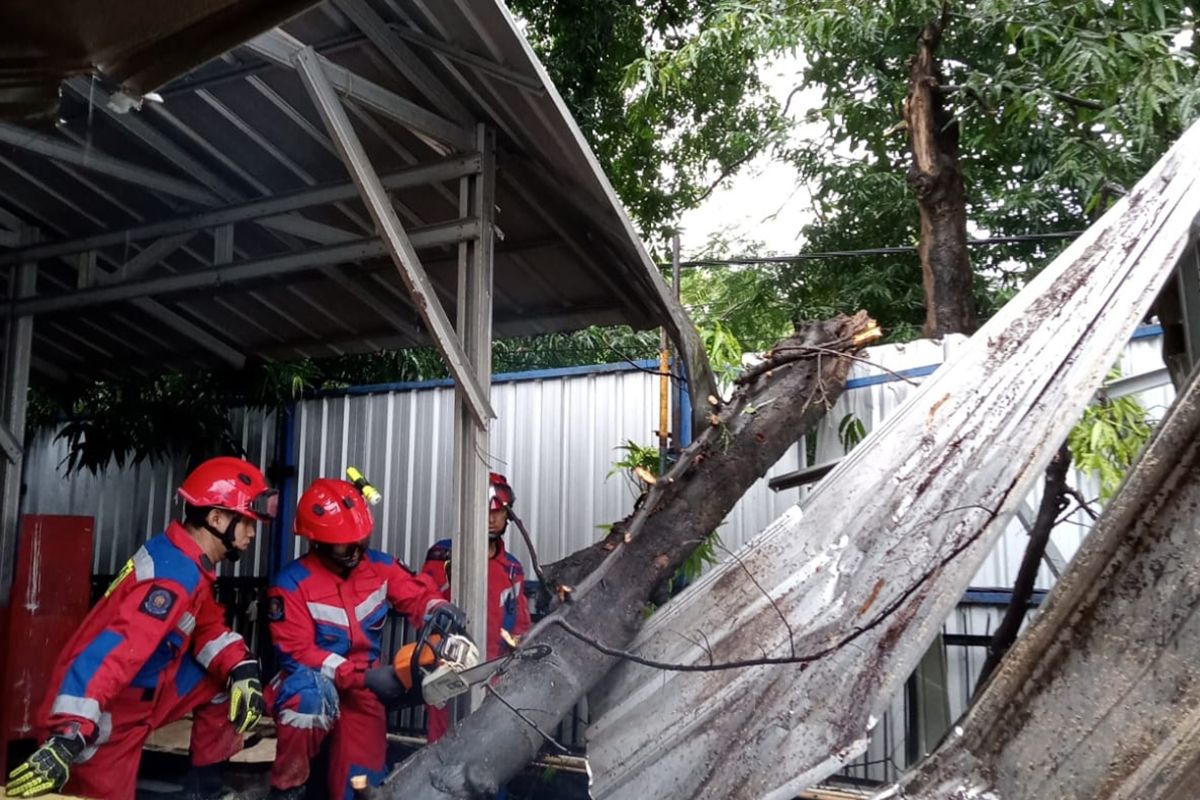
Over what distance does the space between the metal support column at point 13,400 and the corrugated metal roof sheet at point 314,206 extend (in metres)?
0.20

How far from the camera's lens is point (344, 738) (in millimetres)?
4668

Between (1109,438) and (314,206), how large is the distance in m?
4.42

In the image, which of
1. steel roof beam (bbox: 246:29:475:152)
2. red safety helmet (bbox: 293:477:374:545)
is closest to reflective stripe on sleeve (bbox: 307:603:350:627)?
red safety helmet (bbox: 293:477:374:545)

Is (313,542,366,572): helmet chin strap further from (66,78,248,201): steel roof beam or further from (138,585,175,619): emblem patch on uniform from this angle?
(66,78,248,201): steel roof beam

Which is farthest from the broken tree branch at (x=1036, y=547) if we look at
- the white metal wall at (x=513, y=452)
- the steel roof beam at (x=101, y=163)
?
the steel roof beam at (x=101, y=163)

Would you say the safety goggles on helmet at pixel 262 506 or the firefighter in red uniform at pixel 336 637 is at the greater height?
the safety goggles on helmet at pixel 262 506

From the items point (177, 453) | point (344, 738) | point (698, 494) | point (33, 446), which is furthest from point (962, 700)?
point (33, 446)

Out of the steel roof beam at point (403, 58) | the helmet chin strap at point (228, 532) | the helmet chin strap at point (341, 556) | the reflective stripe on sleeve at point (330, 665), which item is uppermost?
the steel roof beam at point (403, 58)

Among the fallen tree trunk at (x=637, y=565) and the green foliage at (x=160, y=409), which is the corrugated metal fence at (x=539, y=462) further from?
the fallen tree trunk at (x=637, y=565)

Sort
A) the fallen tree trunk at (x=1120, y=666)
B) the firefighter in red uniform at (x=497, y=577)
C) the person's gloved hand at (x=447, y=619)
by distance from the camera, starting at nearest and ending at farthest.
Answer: the fallen tree trunk at (x=1120, y=666), the person's gloved hand at (x=447, y=619), the firefighter in red uniform at (x=497, y=577)

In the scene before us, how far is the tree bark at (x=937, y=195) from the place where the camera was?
616 centimetres

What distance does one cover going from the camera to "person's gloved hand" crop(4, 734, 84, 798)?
2984mm

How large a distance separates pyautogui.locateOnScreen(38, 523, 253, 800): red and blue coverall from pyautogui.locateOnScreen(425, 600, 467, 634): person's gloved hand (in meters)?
0.80

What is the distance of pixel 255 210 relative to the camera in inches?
224
